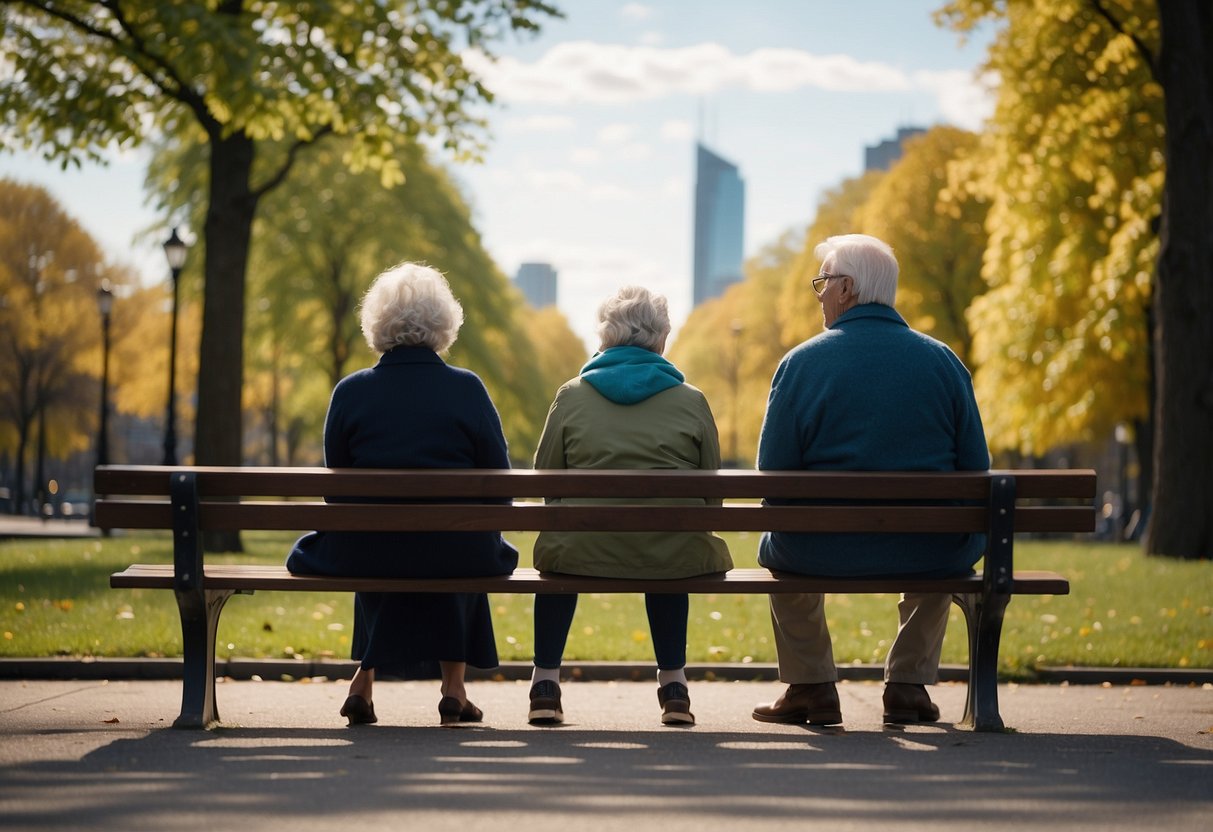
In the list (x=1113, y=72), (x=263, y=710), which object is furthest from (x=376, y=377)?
(x=1113, y=72)

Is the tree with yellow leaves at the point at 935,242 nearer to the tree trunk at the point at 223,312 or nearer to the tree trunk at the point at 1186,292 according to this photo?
the tree trunk at the point at 1186,292

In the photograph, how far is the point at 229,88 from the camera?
1400cm

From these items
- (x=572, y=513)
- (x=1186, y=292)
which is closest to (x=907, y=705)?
(x=572, y=513)

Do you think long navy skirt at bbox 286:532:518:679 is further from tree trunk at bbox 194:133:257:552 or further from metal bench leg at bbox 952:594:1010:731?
tree trunk at bbox 194:133:257:552

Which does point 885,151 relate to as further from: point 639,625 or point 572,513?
point 572,513

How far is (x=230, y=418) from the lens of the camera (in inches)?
678

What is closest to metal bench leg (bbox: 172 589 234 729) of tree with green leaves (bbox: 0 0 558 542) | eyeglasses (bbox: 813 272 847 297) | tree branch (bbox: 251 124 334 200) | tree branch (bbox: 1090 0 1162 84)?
eyeglasses (bbox: 813 272 847 297)

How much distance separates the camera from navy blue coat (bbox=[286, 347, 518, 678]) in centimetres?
616

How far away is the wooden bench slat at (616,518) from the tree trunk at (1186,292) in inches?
488

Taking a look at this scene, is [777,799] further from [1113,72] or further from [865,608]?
[1113,72]

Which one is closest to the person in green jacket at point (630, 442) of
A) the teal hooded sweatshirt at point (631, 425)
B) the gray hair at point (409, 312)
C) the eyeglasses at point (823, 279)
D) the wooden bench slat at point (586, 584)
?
the teal hooded sweatshirt at point (631, 425)

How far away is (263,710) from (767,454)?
100 inches

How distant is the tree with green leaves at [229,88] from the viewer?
14.6m

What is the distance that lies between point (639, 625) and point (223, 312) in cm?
834
